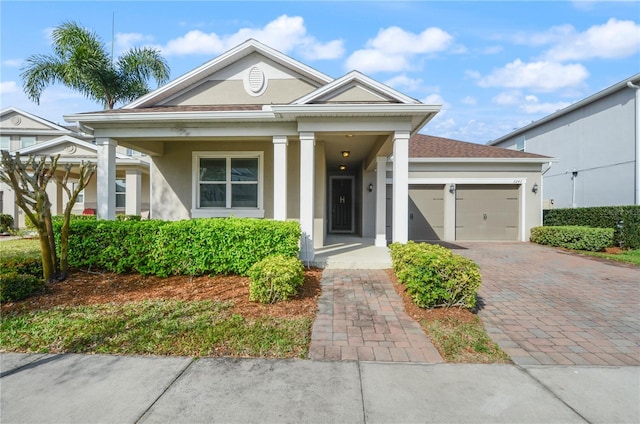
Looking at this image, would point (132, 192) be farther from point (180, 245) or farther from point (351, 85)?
point (351, 85)

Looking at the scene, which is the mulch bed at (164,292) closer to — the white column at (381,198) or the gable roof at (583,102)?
the white column at (381,198)

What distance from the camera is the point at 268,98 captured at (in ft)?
30.9

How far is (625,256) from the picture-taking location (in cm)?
894

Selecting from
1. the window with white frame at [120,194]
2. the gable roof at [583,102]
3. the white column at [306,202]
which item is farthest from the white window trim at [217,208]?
the gable roof at [583,102]


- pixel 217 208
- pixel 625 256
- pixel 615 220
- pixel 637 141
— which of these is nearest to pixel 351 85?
pixel 217 208

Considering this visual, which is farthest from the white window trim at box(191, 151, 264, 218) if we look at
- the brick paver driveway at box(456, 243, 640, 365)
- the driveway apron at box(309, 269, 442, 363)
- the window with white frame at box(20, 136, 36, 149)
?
the window with white frame at box(20, 136, 36, 149)

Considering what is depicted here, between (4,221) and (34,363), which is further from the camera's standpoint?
(4,221)

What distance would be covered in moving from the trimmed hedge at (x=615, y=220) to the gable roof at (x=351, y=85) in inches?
356

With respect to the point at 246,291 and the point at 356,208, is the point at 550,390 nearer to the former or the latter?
the point at 246,291

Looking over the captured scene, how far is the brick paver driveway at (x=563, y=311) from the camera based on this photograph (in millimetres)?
3304

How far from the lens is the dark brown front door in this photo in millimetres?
14852

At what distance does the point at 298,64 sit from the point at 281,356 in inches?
322

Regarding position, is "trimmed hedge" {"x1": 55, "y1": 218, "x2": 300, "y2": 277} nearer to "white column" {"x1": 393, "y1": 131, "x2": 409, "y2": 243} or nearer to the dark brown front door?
"white column" {"x1": 393, "y1": 131, "x2": 409, "y2": 243}

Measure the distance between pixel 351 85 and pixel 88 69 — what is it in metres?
12.3
